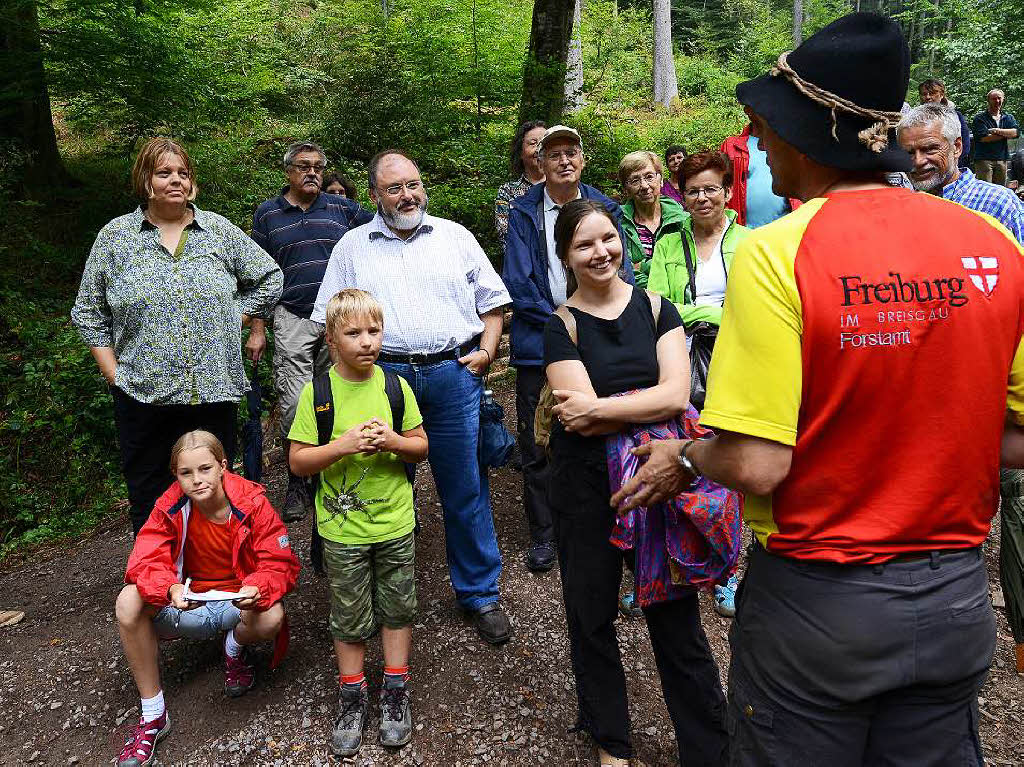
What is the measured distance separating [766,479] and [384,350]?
7.71 ft

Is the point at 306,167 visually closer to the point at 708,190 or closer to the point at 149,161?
the point at 149,161

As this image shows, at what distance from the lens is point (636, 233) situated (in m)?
4.60

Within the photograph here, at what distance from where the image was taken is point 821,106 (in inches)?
57.9

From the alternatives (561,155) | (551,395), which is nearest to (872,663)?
(551,395)

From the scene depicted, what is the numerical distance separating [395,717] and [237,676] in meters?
0.85

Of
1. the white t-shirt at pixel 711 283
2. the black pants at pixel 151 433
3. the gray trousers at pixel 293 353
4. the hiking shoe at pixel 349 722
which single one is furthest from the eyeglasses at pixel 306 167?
the hiking shoe at pixel 349 722

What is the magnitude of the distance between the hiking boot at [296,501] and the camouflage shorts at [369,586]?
6.85ft

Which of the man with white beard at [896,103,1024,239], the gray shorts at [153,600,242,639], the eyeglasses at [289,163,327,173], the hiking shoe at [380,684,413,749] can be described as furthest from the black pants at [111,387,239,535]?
the man with white beard at [896,103,1024,239]

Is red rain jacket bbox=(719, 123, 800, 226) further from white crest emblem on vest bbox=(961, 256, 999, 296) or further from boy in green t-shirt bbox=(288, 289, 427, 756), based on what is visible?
white crest emblem on vest bbox=(961, 256, 999, 296)

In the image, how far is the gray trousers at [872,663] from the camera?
141cm

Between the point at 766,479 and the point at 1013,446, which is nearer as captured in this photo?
the point at 766,479

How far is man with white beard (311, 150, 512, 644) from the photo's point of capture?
3459 mm

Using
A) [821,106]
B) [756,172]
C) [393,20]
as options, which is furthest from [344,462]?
[393,20]

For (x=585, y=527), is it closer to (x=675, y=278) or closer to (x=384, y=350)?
(x=384, y=350)
